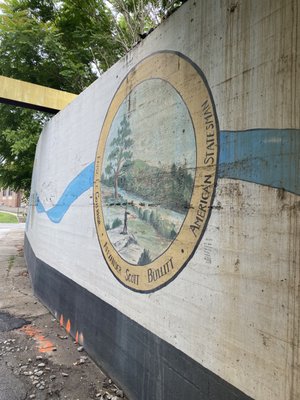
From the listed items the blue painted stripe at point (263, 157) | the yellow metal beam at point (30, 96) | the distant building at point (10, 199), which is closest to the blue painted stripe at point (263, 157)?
the blue painted stripe at point (263, 157)

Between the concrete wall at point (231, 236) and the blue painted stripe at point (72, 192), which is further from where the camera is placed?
the blue painted stripe at point (72, 192)

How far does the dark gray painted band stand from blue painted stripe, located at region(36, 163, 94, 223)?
111 cm

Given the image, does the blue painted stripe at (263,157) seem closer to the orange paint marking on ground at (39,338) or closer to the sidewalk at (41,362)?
the sidewalk at (41,362)

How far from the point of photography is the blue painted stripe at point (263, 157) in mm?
1778

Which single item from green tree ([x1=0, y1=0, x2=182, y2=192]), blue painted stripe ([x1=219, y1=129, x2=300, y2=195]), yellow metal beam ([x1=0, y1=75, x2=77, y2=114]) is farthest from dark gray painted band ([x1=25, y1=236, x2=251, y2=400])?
green tree ([x1=0, y1=0, x2=182, y2=192])

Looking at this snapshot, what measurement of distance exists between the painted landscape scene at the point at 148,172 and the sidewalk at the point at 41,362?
1.41 m

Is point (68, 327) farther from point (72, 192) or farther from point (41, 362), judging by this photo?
point (72, 192)

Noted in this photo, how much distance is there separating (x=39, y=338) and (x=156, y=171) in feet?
10.5

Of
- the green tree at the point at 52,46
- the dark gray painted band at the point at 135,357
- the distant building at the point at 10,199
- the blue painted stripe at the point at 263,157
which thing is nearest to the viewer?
the blue painted stripe at the point at 263,157

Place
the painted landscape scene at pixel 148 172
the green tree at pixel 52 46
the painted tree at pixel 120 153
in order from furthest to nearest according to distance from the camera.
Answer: the green tree at pixel 52 46 → the painted tree at pixel 120 153 → the painted landscape scene at pixel 148 172

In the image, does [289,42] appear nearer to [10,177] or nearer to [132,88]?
[132,88]

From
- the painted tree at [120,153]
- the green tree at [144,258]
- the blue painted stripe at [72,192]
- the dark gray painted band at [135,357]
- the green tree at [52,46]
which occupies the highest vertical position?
the green tree at [52,46]

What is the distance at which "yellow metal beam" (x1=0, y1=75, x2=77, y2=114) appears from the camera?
6723mm

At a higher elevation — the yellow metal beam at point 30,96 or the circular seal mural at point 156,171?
the yellow metal beam at point 30,96
